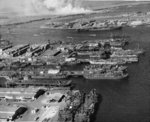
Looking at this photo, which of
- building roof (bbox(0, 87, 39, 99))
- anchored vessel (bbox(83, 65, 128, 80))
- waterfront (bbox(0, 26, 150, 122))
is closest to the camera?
waterfront (bbox(0, 26, 150, 122))

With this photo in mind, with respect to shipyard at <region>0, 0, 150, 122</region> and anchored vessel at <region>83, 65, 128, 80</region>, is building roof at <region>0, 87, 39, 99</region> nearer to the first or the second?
shipyard at <region>0, 0, 150, 122</region>

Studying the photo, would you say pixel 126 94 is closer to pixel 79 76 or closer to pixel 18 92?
pixel 79 76

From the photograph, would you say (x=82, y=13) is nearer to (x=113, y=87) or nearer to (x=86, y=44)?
(x=86, y=44)

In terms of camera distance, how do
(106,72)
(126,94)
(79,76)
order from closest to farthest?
(126,94)
(106,72)
(79,76)

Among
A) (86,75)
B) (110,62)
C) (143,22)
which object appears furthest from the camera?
(143,22)

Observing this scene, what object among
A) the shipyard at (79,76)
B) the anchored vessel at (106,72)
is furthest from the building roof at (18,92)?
the anchored vessel at (106,72)

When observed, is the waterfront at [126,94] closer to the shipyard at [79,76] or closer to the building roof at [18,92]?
the shipyard at [79,76]

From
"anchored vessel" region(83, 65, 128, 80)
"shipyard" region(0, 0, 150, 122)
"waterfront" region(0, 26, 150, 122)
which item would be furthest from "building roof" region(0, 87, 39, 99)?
"anchored vessel" region(83, 65, 128, 80)

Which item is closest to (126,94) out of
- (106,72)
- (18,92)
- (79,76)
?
(106,72)

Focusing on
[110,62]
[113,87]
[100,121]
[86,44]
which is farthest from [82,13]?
[100,121]
